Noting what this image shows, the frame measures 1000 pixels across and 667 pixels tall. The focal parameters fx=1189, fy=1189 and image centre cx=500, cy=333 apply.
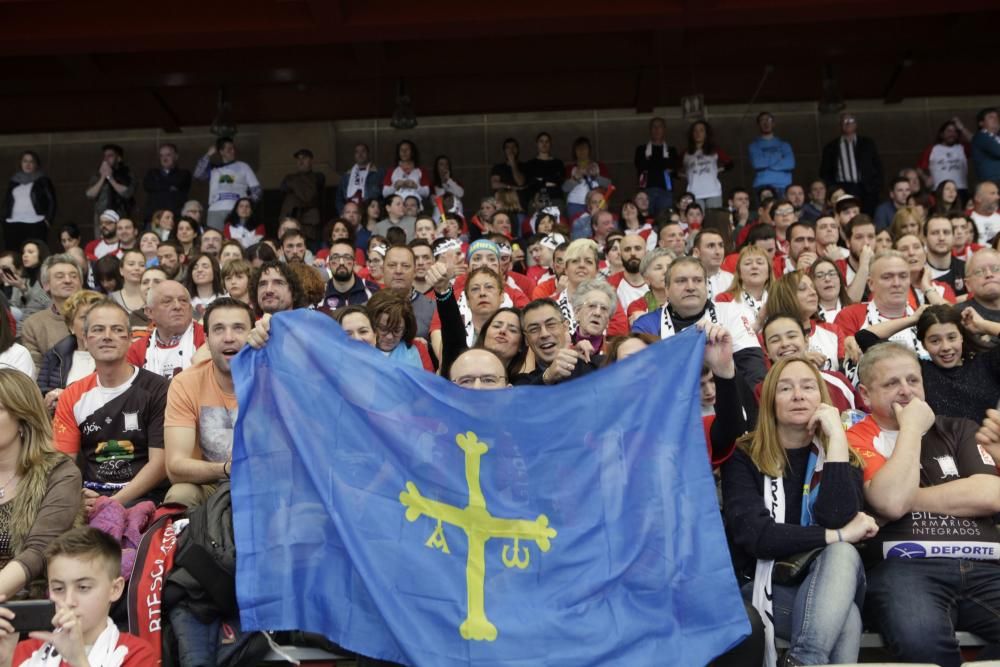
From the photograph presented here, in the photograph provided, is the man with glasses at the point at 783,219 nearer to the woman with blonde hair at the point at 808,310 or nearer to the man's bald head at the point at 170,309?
the woman with blonde hair at the point at 808,310

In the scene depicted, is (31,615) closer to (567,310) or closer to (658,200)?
(567,310)

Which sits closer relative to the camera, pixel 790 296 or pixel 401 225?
pixel 790 296

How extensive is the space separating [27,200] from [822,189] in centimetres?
1049

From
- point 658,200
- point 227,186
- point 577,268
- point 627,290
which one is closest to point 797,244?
point 627,290

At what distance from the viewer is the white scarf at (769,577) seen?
496cm

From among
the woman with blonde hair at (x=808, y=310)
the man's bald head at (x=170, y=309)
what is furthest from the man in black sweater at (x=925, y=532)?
the man's bald head at (x=170, y=309)

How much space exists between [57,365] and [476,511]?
4476mm

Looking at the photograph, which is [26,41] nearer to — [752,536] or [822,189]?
[822,189]

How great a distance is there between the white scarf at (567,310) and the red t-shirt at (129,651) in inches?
162

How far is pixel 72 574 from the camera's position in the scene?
459 centimetres

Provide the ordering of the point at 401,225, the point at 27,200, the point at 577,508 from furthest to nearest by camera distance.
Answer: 1. the point at 27,200
2. the point at 401,225
3. the point at 577,508

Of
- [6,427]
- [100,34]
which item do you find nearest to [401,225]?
[100,34]

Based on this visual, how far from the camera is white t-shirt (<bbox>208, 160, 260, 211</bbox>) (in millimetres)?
15805

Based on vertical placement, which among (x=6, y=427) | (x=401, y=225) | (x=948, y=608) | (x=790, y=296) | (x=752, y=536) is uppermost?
(x=401, y=225)
